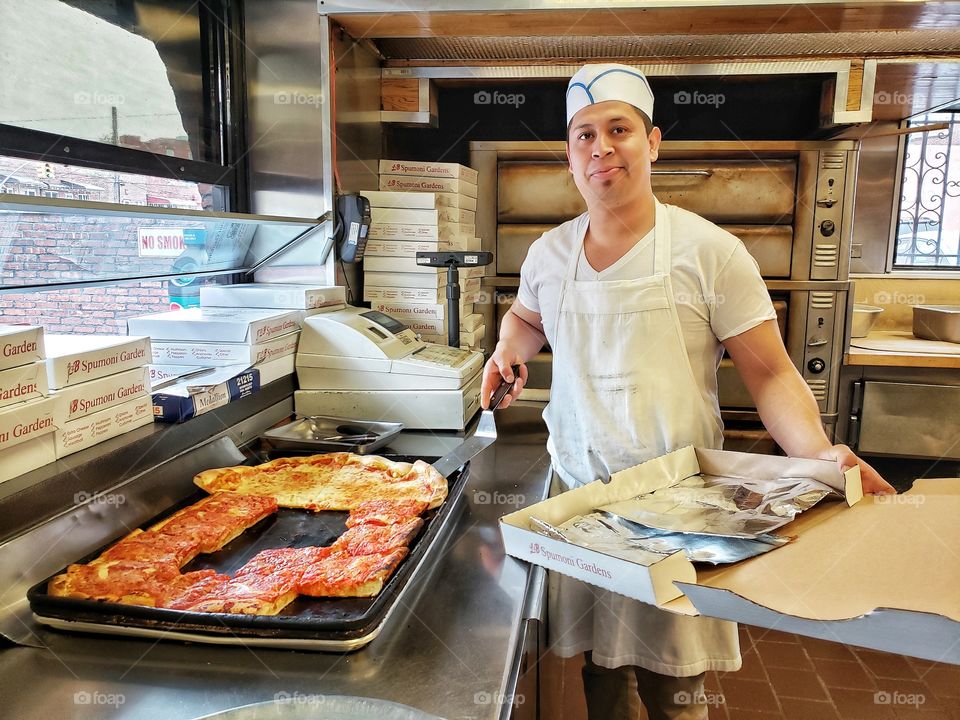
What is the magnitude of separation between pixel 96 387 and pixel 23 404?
209 mm

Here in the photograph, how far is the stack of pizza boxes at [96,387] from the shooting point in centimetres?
140

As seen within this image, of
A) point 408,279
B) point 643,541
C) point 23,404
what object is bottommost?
point 643,541

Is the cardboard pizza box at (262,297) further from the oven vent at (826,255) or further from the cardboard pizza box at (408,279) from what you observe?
the oven vent at (826,255)

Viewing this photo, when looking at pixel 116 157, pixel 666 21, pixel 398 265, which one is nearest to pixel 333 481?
pixel 116 157

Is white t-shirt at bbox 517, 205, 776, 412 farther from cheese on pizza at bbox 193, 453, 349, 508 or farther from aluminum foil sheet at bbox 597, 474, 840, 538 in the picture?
cheese on pizza at bbox 193, 453, 349, 508

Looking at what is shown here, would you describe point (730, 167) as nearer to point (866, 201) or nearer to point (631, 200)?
point (866, 201)

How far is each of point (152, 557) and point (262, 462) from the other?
64 centimetres

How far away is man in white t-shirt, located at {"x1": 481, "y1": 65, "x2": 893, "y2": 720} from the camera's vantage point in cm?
163

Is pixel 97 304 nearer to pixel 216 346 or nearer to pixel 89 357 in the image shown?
pixel 216 346

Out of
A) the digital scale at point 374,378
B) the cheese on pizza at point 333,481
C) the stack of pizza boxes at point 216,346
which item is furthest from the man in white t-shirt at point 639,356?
the stack of pizza boxes at point 216,346

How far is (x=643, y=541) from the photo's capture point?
129cm

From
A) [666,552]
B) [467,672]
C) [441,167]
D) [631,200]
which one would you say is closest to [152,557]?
[467,672]

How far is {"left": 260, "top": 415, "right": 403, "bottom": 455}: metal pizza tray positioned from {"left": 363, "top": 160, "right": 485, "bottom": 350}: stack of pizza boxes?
Answer: 681 millimetres

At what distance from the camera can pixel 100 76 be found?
2.02 metres
